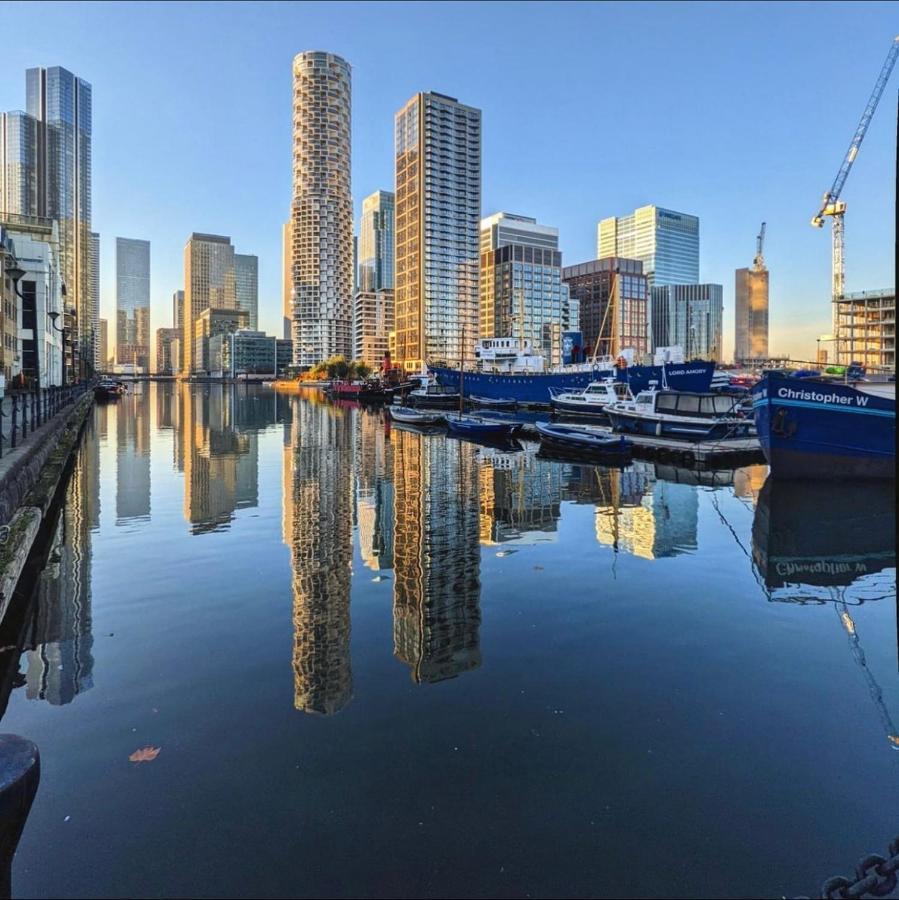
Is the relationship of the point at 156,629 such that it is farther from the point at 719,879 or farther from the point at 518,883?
the point at 719,879

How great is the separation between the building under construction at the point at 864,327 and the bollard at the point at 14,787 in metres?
162

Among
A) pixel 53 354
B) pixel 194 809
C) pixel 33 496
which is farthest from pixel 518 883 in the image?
pixel 53 354

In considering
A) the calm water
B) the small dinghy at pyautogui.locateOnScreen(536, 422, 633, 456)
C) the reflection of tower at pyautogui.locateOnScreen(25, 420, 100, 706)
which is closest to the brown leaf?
the calm water

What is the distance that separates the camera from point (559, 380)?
73.1 metres

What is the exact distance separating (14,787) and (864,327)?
170479mm

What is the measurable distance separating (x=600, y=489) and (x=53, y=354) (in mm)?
79038

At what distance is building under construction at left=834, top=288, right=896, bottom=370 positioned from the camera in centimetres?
14362

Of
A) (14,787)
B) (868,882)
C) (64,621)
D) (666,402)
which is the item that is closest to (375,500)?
(64,621)

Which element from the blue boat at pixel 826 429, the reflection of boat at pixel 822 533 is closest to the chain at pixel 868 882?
the reflection of boat at pixel 822 533

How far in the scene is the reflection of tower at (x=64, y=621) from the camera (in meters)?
8.87

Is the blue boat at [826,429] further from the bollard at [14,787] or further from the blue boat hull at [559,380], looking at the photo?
the bollard at [14,787]

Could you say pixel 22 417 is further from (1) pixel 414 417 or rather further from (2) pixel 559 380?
(2) pixel 559 380

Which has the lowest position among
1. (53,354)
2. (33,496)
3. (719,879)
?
(719,879)

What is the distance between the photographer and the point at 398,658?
981cm
